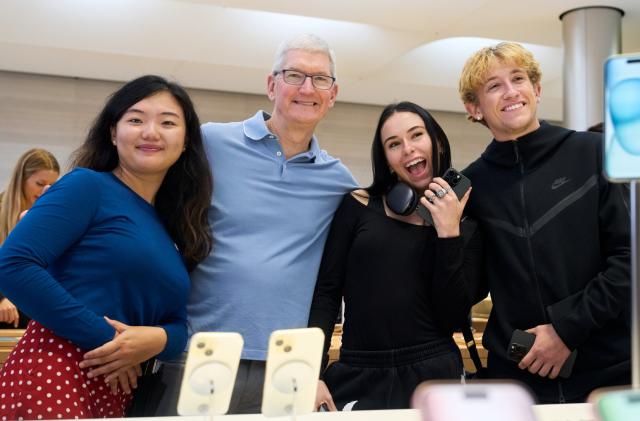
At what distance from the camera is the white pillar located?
5371 mm

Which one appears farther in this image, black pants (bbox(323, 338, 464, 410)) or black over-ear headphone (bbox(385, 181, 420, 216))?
black over-ear headphone (bbox(385, 181, 420, 216))

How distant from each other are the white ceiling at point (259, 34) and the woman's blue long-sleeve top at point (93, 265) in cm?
360

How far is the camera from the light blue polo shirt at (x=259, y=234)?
80.4 inches

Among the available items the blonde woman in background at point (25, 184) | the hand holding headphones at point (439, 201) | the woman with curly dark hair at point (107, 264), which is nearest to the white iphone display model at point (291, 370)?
the woman with curly dark hair at point (107, 264)

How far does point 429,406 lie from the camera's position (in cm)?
83

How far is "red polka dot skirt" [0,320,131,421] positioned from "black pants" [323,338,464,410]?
0.69 metres

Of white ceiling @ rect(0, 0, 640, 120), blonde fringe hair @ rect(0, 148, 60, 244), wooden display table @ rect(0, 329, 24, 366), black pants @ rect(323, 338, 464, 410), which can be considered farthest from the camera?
white ceiling @ rect(0, 0, 640, 120)

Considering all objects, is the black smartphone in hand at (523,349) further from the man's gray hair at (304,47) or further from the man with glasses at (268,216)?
the man's gray hair at (304,47)

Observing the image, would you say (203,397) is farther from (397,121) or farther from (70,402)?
(397,121)

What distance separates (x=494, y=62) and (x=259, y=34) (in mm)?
4129

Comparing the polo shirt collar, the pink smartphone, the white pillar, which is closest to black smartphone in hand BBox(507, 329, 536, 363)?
the polo shirt collar

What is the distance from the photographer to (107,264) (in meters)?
1.68

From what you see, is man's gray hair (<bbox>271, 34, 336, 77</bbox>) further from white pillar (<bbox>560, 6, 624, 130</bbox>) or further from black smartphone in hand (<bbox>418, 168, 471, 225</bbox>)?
white pillar (<bbox>560, 6, 624, 130</bbox>)

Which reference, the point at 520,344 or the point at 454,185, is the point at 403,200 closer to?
the point at 454,185
